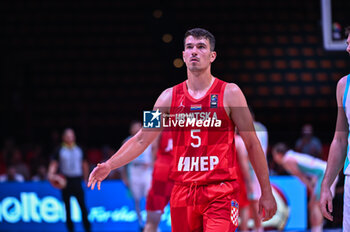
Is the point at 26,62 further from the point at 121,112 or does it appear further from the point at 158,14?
the point at 158,14

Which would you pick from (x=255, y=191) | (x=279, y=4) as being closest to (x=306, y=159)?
(x=255, y=191)

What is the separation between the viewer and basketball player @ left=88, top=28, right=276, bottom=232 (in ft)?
9.56

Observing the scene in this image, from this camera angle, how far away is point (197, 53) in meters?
3.03

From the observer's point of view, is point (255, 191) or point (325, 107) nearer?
point (255, 191)

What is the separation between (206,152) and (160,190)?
91.6 inches

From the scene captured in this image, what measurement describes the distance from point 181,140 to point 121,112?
10130 millimetres

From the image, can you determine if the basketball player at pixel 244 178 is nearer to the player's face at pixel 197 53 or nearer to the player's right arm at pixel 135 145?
the player's right arm at pixel 135 145

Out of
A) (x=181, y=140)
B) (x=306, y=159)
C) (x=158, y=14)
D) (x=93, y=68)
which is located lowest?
(x=306, y=159)

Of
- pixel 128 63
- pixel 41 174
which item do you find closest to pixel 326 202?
pixel 41 174

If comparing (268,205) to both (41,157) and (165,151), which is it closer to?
(165,151)

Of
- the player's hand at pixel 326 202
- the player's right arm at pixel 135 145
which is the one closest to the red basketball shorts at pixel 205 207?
the player's right arm at pixel 135 145

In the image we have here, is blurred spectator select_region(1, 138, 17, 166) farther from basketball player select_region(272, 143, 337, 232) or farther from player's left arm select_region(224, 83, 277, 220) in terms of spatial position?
player's left arm select_region(224, 83, 277, 220)

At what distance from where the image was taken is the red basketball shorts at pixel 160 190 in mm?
5172

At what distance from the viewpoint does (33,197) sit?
27.8 ft
